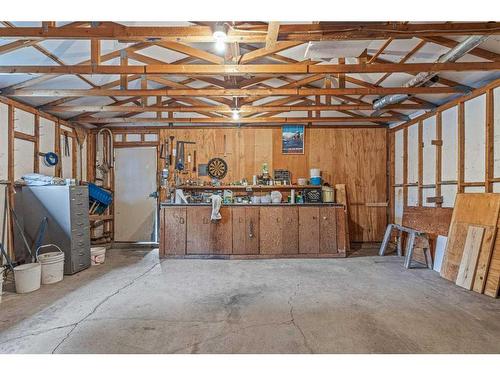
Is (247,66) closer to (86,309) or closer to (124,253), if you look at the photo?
(86,309)

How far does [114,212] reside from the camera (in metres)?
6.12

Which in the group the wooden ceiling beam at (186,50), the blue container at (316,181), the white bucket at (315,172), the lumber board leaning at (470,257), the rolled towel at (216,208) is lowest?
the lumber board leaning at (470,257)

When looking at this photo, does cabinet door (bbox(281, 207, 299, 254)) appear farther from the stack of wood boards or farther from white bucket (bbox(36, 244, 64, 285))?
white bucket (bbox(36, 244, 64, 285))

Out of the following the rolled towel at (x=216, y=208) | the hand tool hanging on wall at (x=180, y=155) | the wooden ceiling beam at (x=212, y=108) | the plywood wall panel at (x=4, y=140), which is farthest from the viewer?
the hand tool hanging on wall at (x=180, y=155)

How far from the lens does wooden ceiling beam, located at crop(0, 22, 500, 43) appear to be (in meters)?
2.31

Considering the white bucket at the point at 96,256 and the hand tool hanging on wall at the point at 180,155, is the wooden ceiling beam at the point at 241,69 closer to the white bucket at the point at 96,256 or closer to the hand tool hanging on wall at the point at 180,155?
the white bucket at the point at 96,256

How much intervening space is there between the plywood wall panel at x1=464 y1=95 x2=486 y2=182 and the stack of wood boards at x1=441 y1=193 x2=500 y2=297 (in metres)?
0.33

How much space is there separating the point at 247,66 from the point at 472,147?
128 inches

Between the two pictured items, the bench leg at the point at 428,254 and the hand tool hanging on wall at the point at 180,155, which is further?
the hand tool hanging on wall at the point at 180,155

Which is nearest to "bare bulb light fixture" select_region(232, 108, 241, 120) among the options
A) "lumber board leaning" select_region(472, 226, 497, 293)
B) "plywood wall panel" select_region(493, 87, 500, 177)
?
"plywood wall panel" select_region(493, 87, 500, 177)

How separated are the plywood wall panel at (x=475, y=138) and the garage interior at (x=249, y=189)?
0.03 m

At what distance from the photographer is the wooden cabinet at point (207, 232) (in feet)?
16.1

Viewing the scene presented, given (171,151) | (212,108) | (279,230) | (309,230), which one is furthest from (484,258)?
(171,151)

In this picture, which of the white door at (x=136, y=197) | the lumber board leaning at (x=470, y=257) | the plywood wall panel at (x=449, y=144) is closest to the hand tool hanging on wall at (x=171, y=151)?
the white door at (x=136, y=197)
